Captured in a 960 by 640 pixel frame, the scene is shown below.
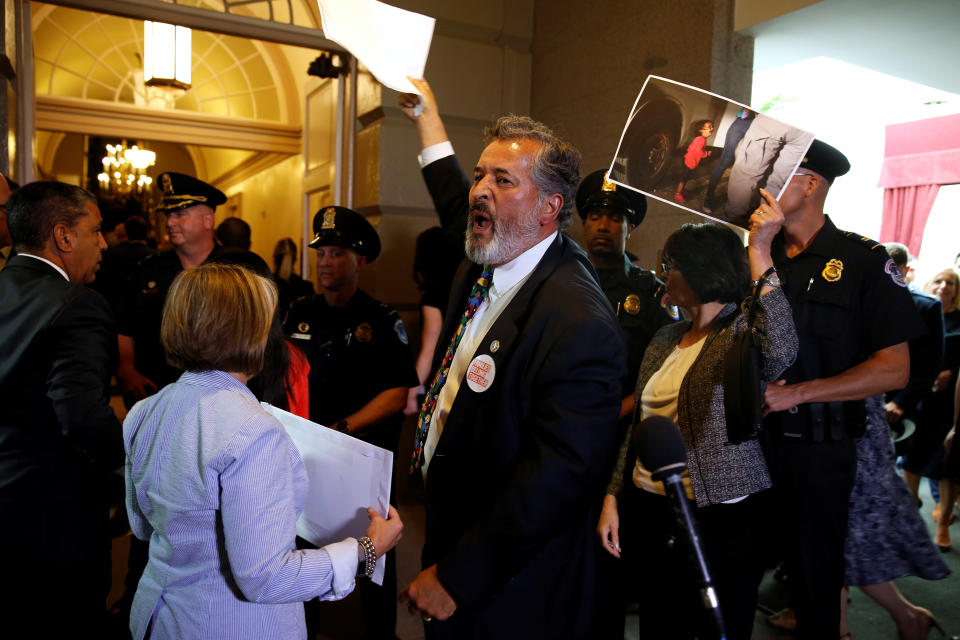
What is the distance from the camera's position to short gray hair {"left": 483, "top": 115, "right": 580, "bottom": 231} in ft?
5.30

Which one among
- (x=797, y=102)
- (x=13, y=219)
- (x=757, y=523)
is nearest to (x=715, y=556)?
(x=757, y=523)

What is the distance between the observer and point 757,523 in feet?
6.65

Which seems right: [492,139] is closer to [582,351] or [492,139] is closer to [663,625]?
[582,351]

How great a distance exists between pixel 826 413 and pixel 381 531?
150 cm

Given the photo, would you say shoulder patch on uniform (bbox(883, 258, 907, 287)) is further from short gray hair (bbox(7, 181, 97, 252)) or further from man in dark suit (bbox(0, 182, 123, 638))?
short gray hair (bbox(7, 181, 97, 252))

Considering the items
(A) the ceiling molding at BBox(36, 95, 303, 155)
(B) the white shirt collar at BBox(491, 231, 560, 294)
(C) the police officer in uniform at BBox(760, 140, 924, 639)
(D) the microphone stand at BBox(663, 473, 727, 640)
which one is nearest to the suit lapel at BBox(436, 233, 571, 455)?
(B) the white shirt collar at BBox(491, 231, 560, 294)

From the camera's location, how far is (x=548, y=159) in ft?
5.32

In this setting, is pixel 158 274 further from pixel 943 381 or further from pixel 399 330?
pixel 943 381

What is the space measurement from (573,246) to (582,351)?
0.46 m

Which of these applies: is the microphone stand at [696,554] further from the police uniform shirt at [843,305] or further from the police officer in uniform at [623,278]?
the police officer in uniform at [623,278]

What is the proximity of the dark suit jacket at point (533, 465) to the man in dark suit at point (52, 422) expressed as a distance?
3.92ft

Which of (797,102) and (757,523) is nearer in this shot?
(757,523)

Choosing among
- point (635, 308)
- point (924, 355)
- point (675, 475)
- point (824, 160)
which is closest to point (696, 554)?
point (675, 475)

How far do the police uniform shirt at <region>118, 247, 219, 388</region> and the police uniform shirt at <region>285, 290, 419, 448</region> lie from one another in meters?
0.72
